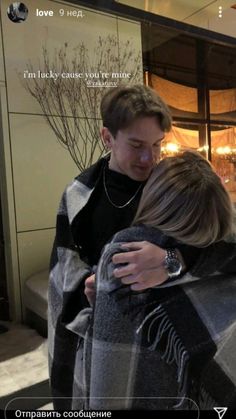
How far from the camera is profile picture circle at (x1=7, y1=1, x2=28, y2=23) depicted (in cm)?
91

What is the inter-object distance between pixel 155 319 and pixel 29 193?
26.2 inches

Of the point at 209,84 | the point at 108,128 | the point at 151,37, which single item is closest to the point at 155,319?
the point at 108,128

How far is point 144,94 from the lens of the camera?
0.54 m

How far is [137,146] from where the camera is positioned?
0.56 metres

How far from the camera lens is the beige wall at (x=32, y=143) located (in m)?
0.98

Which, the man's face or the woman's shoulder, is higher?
the man's face

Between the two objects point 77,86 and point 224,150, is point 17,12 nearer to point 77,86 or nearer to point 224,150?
point 77,86

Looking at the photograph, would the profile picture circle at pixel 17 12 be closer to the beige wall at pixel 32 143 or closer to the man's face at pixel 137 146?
the beige wall at pixel 32 143

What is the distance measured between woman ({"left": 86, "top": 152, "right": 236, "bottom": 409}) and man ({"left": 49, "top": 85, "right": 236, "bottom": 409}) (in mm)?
57

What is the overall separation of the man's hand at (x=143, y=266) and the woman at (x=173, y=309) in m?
0.01

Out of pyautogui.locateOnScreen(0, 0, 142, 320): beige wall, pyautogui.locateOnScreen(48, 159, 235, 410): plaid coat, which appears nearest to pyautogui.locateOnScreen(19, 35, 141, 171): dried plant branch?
pyautogui.locateOnScreen(0, 0, 142, 320): beige wall

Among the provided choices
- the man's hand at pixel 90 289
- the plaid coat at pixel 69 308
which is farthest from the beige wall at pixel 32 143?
the man's hand at pixel 90 289

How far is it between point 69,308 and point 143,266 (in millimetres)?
227

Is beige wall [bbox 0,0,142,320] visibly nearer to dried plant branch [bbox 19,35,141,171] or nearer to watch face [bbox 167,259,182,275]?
dried plant branch [bbox 19,35,141,171]
